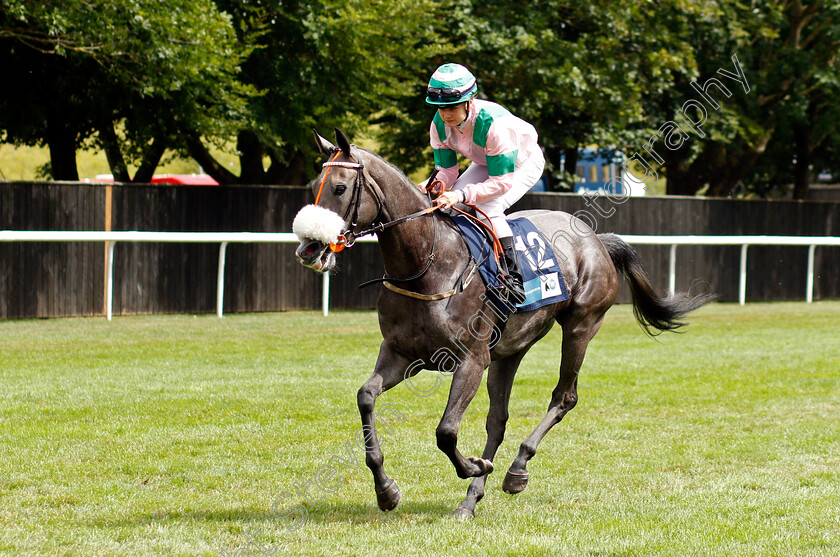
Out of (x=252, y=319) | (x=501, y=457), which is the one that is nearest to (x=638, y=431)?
(x=501, y=457)

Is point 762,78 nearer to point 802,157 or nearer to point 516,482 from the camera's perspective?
point 802,157

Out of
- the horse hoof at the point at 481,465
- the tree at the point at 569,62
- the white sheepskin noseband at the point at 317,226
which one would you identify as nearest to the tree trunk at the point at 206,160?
the tree at the point at 569,62

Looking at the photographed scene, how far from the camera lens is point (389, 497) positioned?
4.46 m

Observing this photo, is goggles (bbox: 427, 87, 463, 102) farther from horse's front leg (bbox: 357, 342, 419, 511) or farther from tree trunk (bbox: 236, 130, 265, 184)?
tree trunk (bbox: 236, 130, 265, 184)

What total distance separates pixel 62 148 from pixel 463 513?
505 inches

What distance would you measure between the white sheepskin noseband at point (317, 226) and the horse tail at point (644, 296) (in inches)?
111

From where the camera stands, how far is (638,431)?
674 centimetres

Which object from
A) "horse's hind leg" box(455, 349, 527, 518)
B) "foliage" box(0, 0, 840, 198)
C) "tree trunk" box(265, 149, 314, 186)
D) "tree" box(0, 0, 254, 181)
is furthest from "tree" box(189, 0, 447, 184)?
"horse's hind leg" box(455, 349, 527, 518)

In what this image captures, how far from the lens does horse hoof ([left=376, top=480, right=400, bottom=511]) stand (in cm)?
446

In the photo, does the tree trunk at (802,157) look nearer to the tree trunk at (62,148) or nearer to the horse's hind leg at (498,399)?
the tree trunk at (62,148)

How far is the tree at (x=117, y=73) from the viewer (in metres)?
12.3

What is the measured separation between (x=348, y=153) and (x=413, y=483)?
1.95 meters

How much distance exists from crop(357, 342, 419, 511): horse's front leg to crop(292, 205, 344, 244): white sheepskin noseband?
0.74 metres

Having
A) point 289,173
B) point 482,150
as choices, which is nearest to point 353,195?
point 482,150
